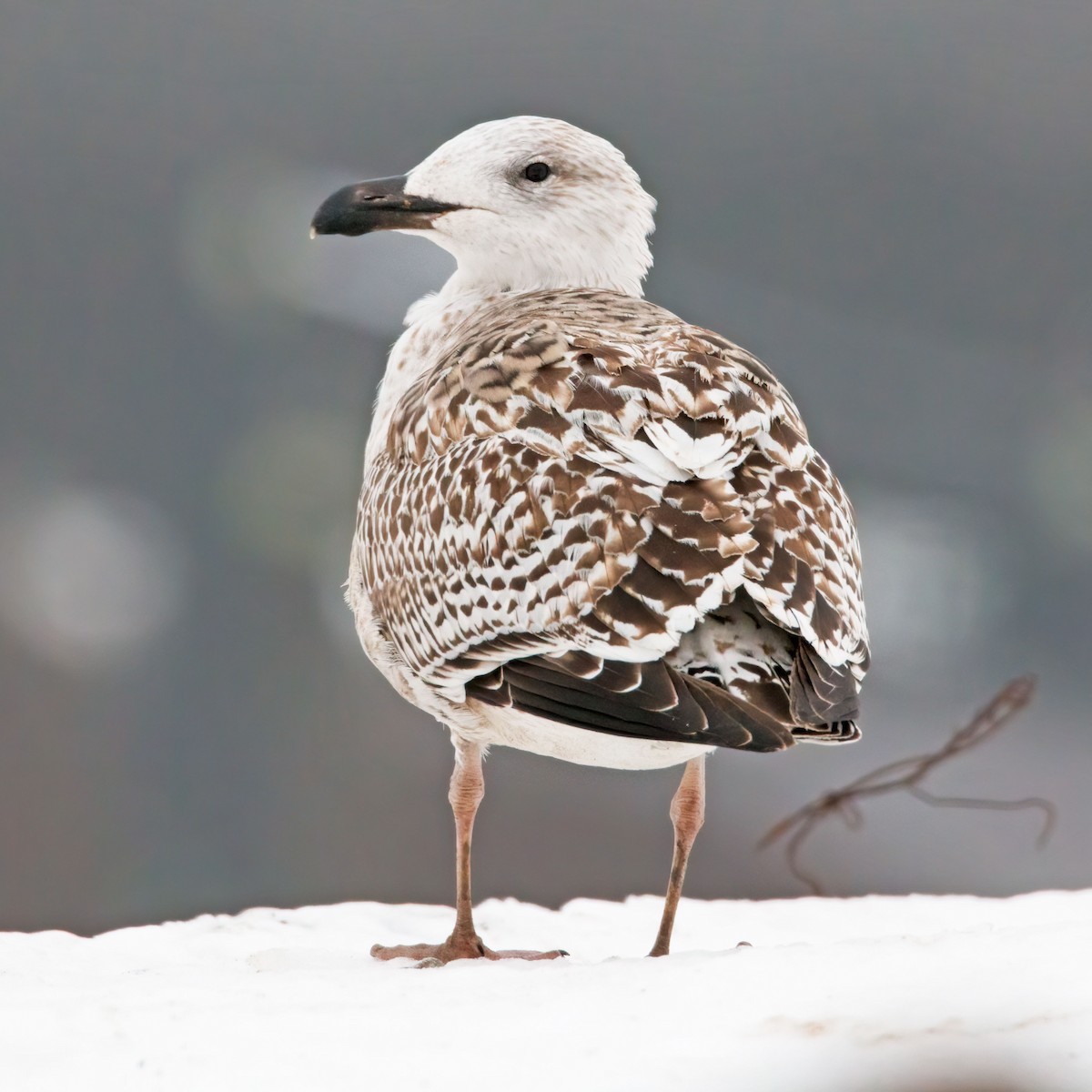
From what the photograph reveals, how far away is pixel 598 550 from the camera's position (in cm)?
252

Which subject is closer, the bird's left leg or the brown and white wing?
the brown and white wing

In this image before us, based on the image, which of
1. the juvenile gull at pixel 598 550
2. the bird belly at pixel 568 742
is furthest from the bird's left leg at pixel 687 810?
the bird belly at pixel 568 742

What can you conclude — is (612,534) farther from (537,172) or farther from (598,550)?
(537,172)

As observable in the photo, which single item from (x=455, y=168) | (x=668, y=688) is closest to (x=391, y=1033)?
(x=668, y=688)

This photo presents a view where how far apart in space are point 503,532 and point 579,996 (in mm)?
807

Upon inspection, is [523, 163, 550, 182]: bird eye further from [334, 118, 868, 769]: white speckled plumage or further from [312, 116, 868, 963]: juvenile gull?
[334, 118, 868, 769]: white speckled plumage

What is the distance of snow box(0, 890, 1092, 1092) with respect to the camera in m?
1.95

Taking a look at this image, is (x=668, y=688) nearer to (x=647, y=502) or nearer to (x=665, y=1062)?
(x=647, y=502)

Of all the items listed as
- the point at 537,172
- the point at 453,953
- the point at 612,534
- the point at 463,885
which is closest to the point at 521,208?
the point at 537,172

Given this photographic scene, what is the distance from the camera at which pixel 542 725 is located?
269 cm

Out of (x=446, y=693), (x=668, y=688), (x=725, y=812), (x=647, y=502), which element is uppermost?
(x=647, y=502)

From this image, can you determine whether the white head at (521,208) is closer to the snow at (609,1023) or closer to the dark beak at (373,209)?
the dark beak at (373,209)

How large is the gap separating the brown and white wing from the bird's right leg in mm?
369

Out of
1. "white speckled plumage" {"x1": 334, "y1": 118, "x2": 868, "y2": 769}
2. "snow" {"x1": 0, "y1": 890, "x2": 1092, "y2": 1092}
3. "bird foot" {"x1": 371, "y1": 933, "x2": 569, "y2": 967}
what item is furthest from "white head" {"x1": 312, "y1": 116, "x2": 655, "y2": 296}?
"snow" {"x1": 0, "y1": 890, "x2": 1092, "y2": 1092}
